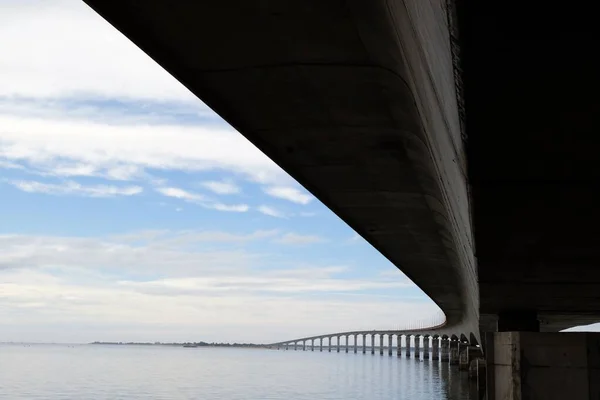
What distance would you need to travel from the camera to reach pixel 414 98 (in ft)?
28.3

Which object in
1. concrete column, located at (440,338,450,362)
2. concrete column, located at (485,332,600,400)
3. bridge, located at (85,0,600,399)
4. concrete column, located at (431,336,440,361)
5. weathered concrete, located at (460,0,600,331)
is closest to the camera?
weathered concrete, located at (460,0,600,331)

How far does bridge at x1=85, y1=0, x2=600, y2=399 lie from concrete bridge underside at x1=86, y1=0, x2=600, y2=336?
0.02 metres

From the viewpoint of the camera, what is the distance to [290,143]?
415 inches

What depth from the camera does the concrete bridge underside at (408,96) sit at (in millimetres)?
6621

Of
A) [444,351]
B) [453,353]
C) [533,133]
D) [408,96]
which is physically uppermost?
[408,96]

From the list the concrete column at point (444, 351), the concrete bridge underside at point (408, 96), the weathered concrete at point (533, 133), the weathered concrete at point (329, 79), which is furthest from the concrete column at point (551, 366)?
the concrete column at point (444, 351)

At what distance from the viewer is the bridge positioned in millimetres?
6590

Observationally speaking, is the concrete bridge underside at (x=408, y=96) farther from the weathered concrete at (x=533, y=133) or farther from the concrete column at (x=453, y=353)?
the concrete column at (x=453, y=353)

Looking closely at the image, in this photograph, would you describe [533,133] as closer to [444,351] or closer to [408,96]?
[408,96]

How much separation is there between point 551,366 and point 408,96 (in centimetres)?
1577

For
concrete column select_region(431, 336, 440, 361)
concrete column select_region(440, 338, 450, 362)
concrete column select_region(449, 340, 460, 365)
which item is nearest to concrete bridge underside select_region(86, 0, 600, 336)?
concrete column select_region(449, 340, 460, 365)

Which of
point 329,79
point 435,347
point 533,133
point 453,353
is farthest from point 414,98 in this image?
point 435,347

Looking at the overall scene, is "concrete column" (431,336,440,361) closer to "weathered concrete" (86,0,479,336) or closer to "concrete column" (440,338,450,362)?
"concrete column" (440,338,450,362)

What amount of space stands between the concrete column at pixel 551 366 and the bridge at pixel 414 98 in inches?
235
